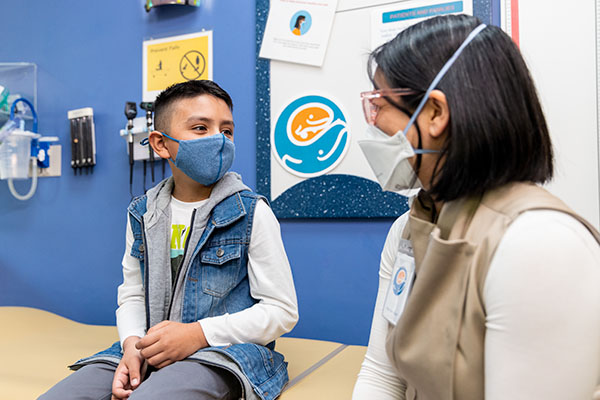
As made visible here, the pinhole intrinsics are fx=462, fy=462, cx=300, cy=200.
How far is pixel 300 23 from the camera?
170 cm

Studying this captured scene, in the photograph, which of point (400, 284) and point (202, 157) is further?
point (202, 157)

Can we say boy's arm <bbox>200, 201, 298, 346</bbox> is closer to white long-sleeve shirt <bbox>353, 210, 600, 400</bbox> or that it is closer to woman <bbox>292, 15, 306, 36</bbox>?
white long-sleeve shirt <bbox>353, 210, 600, 400</bbox>

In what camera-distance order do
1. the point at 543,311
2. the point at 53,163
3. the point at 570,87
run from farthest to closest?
the point at 53,163, the point at 570,87, the point at 543,311

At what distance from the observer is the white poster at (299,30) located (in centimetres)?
167

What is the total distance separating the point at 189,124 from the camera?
126 centimetres

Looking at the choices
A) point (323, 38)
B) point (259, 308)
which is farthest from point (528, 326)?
point (323, 38)

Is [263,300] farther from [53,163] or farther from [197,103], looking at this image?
[53,163]

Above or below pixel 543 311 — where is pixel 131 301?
below

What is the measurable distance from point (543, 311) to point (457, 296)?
0.37 ft

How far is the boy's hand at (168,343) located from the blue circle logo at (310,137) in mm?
Result: 792

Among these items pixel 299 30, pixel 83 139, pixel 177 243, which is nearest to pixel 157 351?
pixel 177 243

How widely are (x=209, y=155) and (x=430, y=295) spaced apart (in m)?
0.73

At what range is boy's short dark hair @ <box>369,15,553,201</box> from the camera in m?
0.66

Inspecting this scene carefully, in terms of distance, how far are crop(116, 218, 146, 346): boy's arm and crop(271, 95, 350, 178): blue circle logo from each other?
2.10 ft
